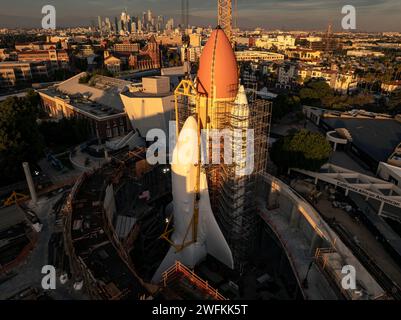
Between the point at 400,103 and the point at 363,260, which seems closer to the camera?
the point at 363,260

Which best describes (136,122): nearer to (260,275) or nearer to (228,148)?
(228,148)

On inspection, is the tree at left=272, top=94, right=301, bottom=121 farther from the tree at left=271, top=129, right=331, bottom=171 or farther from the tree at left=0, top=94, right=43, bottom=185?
the tree at left=0, top=94, right=43, bottom=185

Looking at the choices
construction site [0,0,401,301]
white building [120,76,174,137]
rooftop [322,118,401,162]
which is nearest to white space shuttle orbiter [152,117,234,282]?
construction site [0,0,401,301]

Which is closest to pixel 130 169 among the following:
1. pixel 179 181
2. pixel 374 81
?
pixel 179 181

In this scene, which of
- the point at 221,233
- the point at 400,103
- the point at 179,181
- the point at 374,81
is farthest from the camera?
the point at 374,81

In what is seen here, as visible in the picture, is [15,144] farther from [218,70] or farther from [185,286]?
[185,286]

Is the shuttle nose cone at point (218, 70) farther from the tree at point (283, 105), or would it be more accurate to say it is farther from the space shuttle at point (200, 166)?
the tree at point (283, 105)
